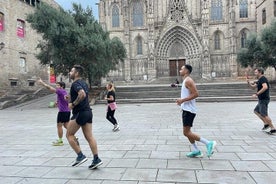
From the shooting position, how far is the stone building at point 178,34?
41.1 metres

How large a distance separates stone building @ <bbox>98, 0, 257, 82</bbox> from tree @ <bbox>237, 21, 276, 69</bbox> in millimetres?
11854

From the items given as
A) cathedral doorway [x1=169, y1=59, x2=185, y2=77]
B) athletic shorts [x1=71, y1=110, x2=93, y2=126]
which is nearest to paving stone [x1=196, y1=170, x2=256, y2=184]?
athletic shorts [x1=71, y1=110, x2=93, y2=126]

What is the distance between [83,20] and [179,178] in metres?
21.9

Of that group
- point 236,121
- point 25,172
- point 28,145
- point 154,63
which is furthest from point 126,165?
point 154,63

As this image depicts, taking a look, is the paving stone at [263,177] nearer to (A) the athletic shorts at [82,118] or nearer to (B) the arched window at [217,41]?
(A) the athletic shorts at [82,118]

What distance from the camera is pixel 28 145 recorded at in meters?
7.66

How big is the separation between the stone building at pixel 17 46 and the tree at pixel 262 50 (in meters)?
22.2

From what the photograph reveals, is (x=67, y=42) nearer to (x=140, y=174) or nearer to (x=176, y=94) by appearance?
(x=176, y=94)

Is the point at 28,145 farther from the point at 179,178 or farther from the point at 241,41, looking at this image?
the point at 241,41

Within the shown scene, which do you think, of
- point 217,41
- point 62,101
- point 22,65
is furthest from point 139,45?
point 62,101

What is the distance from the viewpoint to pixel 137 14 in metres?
44.6

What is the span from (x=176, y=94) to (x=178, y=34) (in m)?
21.0

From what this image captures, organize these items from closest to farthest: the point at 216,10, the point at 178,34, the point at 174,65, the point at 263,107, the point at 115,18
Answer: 1. the point at 263,107
2. the point at 216,10
3. the point at 178,34
4. the point at 174,65
5. the point at 115,18

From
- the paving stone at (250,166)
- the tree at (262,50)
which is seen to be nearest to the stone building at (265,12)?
the tree at (262,50)
